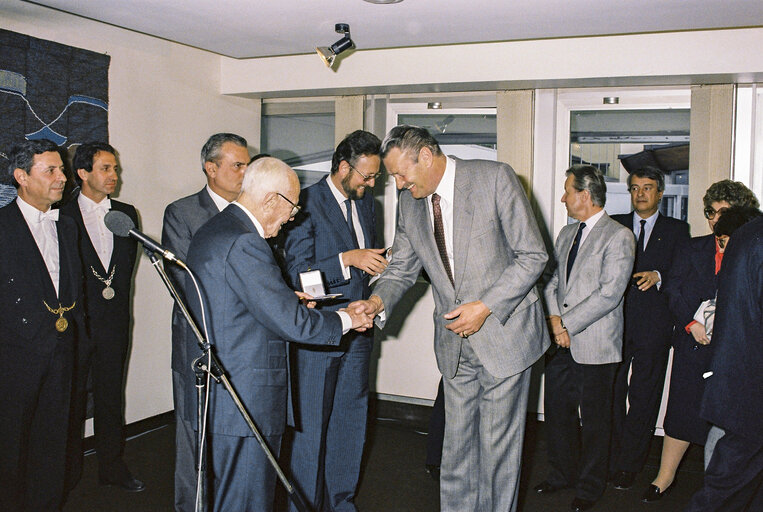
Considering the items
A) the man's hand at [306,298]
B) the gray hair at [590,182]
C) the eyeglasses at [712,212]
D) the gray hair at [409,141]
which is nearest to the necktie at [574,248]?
the gray hair at [590,182]

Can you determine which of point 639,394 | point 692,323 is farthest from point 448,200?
point 639,394

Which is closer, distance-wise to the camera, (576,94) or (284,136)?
(576,94)

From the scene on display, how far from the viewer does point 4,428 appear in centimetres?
305

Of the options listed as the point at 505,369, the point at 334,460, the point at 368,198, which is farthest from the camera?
the point at 368,198

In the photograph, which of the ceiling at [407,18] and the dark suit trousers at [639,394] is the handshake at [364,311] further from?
the dark suit trousers at [639,394]

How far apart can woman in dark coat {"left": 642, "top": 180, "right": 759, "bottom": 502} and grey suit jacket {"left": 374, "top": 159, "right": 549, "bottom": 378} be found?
4.05ft

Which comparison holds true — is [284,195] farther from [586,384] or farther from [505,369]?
[586,384]

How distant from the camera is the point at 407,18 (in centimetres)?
397

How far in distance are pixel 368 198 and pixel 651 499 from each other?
7.71 ft

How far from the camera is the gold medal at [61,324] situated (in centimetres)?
316

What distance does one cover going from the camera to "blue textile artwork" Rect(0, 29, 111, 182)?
12.7 feet

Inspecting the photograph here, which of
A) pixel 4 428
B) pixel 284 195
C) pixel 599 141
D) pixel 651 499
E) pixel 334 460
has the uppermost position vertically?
pixel 599 141

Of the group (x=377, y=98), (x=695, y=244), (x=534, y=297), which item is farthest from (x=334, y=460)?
(x=377, y=98)

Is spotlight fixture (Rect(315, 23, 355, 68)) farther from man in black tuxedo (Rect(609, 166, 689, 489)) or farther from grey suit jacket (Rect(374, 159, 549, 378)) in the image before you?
man in black tuxedo (Rect(609, 166, 689, 489))
